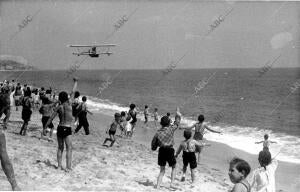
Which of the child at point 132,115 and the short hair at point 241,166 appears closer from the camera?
the short hair at point 241,166

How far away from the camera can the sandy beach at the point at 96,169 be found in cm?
795

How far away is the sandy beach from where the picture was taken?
26.1 feet

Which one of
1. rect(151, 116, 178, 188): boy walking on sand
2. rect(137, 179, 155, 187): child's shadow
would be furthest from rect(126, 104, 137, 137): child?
rect(151, 116, 178, 188): boy walking on sand

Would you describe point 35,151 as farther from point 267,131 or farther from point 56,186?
point 267,131

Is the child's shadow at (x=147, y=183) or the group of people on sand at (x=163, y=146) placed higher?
the group of people on sand at (x=163, y=146)

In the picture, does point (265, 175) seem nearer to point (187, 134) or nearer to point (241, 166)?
point (241, 166)

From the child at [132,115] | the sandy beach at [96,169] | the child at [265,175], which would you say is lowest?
the sandy beach at [96,169]

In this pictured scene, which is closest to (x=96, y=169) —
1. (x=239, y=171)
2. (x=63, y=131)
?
(x=63, y=131)

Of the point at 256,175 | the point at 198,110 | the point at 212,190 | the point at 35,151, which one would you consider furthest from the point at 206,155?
the point at 198,110

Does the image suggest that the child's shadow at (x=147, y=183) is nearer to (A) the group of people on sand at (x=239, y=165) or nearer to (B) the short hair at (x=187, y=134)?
(A) the group of people on sand at (x=239, y=165)

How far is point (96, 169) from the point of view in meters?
9.41

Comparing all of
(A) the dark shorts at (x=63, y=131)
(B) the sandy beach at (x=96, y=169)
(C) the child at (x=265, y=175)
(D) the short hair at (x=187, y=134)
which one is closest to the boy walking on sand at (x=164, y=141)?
(D) the short hair at (x=187, y=134)

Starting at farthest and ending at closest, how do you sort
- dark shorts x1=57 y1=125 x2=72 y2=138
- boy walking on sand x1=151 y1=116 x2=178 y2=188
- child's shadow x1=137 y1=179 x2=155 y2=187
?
child's shadow x1=137 y1=179 x2=155 y2=187 < dark shorts x1=57 y1=125 x2=72 y2=138 < boy walking on sand x1=151 y1=116 x2=178 y2=188

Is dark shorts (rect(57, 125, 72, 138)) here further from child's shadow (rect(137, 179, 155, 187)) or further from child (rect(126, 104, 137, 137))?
child (rect(126, 104, 137, 137))
